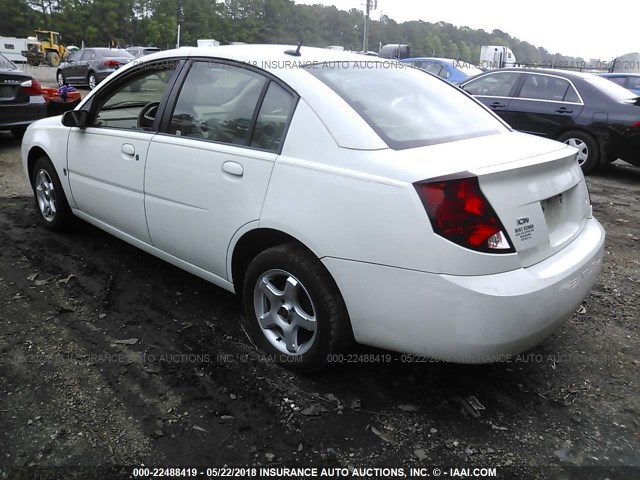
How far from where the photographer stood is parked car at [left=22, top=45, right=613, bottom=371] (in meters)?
2.18

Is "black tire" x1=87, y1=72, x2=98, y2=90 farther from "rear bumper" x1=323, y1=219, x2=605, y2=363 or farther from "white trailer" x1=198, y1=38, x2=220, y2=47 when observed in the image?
"rear bumper" x1=323, y1=219, x2=605, y2=363

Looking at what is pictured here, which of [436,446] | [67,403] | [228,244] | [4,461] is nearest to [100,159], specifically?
[228,244]

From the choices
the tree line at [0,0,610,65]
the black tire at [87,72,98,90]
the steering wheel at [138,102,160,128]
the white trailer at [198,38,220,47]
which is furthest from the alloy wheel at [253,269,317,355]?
the tree line at [0,0,610,65]

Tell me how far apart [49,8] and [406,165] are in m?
95.0

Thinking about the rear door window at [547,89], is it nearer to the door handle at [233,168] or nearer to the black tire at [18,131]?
the door handle at [233,168]

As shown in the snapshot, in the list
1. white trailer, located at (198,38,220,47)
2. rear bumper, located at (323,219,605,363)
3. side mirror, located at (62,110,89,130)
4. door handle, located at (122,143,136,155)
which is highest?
white trailer, located at (198,38,220,47)

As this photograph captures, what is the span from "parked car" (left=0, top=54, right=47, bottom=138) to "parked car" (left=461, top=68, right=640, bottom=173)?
7255 mm

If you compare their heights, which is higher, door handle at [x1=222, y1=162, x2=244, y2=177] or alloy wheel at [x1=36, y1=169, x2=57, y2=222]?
door handle at [x1=222, y1=162, x2=244, y2=177]

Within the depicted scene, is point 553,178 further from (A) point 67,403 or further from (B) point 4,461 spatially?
(B) point 4,461

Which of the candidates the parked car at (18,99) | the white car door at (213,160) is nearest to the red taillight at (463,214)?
the white car door at (213,160)

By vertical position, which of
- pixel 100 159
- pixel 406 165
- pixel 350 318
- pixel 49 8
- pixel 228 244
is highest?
pixel 49 8

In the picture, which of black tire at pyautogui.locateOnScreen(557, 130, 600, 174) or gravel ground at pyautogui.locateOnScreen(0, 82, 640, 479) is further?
black tire at pyautogui.locateOnScreen(557, 130, 600, 174)

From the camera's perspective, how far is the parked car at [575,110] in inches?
291

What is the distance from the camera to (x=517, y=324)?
222cm
